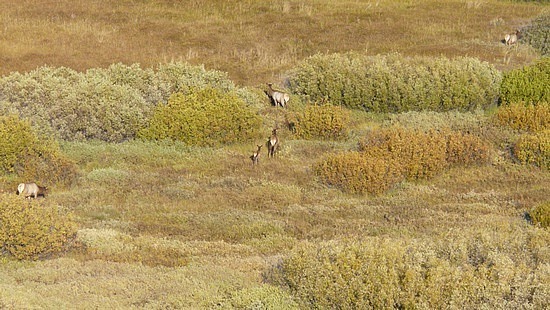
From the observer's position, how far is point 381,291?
9.43 m

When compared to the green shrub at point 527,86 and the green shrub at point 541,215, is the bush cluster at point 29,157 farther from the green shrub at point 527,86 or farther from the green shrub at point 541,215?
the green shrub at point 527,86

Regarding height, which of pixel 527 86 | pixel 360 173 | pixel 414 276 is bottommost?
pixel 360 173

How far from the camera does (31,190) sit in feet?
55.0

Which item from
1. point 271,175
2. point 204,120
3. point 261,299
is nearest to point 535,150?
point 271,175

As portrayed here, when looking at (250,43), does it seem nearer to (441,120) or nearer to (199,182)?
(441,120)

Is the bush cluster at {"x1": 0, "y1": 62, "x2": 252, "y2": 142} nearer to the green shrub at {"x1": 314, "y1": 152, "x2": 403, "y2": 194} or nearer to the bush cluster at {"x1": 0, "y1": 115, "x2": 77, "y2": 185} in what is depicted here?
the bush cluster at {"x1": 0, "y1": 115, "x2": 77, "y2": 185}

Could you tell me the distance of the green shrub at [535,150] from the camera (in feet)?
63.9

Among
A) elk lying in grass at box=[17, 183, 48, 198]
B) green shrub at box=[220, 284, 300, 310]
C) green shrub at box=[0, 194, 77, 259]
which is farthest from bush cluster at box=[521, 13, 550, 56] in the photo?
green shrub at box=[220, 284, 300, 310]

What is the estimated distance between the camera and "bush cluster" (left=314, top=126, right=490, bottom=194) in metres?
18.2

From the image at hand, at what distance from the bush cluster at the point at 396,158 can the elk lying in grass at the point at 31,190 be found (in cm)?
735

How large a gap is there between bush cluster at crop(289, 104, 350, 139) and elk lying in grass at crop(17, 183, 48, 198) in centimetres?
899

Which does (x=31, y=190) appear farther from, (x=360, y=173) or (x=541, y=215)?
(x=541, y=215)

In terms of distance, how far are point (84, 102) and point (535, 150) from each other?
1387 centimetres

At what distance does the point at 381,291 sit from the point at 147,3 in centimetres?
3823
